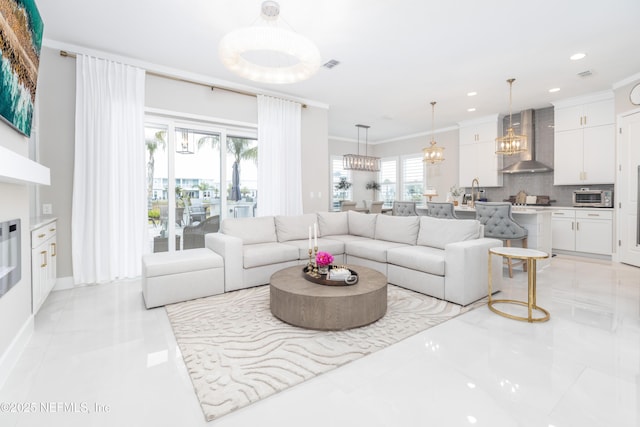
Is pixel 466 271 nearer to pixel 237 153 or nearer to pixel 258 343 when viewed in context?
pixel 258 343

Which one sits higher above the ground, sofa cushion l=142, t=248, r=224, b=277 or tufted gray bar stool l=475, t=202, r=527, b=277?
tufted gray bar stool l=475, t=202, r=527, b=277

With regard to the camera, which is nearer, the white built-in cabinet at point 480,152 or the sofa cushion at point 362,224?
the sofa cushion at point 362,224

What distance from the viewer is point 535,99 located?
575cm

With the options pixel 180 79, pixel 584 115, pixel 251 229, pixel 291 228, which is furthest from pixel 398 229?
pixel 584 115

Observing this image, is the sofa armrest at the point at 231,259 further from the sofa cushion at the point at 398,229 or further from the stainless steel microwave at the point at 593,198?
the stainless steel microwave at the point at 593,198

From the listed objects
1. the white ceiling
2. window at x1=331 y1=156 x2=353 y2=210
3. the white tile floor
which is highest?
the white ceiling

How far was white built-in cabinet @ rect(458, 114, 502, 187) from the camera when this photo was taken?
270 inches

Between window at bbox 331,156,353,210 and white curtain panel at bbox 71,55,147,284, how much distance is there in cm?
591

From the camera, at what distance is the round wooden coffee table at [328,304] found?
2.48m

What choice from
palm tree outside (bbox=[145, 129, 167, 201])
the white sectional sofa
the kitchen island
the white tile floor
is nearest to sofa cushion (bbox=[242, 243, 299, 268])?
the white sectional sofa

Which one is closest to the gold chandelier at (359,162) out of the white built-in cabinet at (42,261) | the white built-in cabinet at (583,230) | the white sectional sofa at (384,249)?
the white sectional sofa at (384,249)

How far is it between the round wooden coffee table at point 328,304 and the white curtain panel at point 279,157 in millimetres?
2775

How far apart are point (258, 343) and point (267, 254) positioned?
5.11ft

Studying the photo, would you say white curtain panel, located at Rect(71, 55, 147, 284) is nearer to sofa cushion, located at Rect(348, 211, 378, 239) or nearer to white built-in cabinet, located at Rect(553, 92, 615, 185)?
sofa cushion, located at Rect(348, 211, 378, 239)
